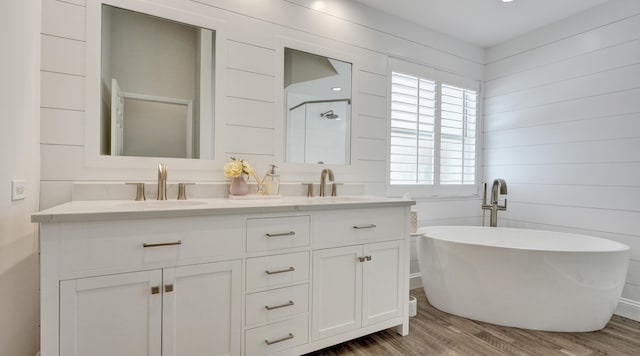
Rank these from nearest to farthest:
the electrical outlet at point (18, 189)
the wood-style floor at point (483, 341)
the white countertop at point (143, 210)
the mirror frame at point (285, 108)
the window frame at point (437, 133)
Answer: the white countertop at point (143, 210) < the electrical outlet at point (18, 189) < the wood-style floor at point (483, 341) < the mirror frame at point (285, 108) < the window frame at point (437, 133)

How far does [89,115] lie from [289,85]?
1276 millimetres

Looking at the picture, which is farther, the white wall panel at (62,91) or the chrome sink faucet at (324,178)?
the chrome sink faucet at (324,178)

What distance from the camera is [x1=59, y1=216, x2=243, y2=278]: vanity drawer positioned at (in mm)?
1263

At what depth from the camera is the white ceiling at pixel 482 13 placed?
8.97 feet

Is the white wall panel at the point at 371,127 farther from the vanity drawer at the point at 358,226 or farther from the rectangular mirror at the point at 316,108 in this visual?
the vanity drawer at the point at 358,226

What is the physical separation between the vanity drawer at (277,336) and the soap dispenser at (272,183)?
0.83 metres

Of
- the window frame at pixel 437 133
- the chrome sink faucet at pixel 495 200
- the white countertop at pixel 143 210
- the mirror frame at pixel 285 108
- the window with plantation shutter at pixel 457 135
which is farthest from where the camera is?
the window with plantation shutter at pixel 457 135

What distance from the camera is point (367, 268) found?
200 centimetres

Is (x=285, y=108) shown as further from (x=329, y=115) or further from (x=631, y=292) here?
(x=631, y=292)

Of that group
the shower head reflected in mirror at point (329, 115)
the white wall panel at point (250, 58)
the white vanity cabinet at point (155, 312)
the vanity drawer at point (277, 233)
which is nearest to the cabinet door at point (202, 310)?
the white vanity cabinet at point (155, 312)

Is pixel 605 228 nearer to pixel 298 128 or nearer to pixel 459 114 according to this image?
pixel 459 114

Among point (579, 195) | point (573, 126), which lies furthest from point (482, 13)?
point (579, 195)

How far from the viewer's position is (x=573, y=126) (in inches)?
114

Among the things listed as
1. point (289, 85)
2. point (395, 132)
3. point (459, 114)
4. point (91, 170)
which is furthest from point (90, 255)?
point (459, 114)
